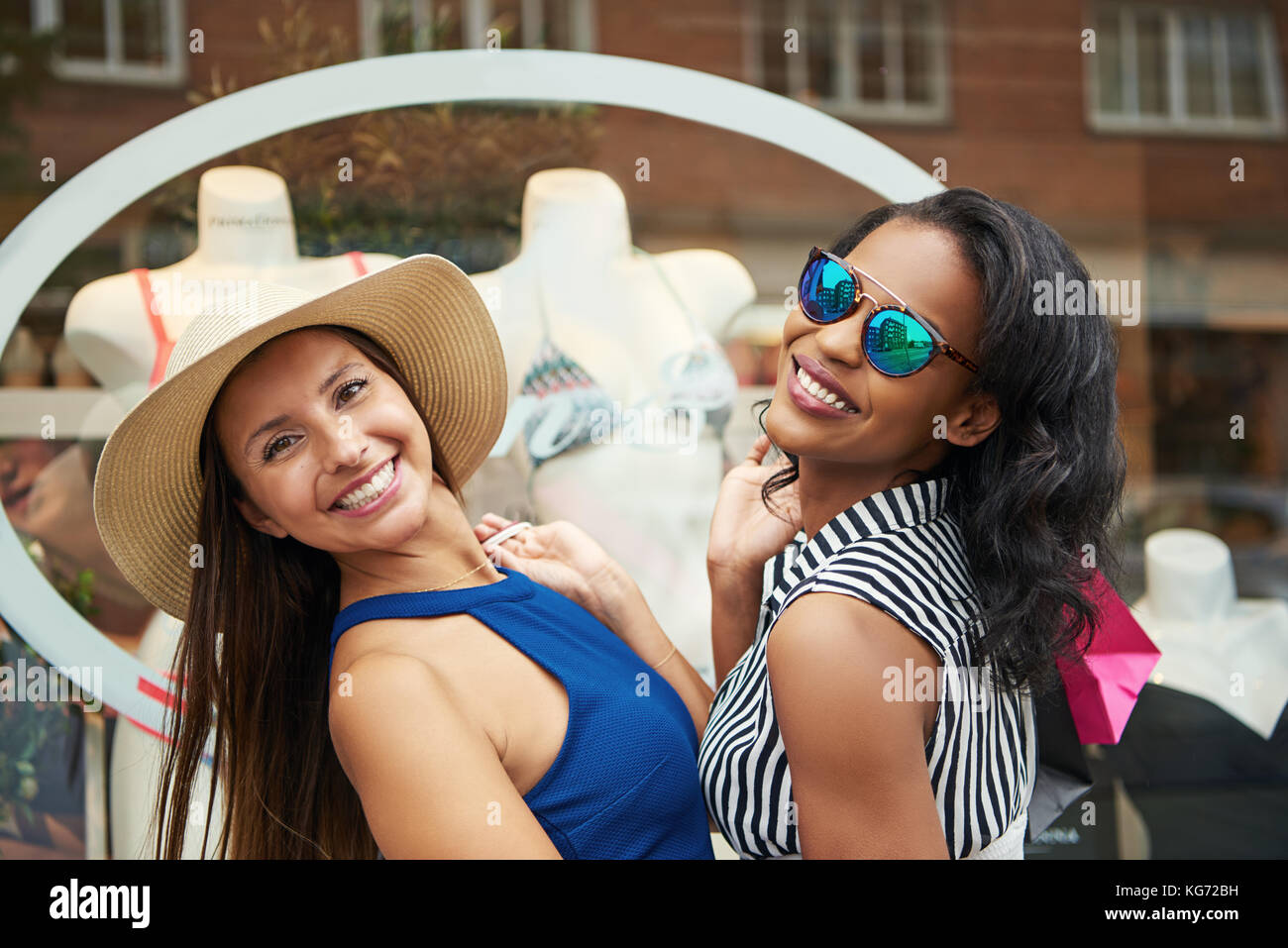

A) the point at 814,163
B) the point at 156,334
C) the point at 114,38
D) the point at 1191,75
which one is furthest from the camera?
the point at 1191,75

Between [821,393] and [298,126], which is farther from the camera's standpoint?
[298,126]

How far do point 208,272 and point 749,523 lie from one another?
1.06m

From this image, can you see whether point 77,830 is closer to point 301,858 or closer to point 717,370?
point 301,858

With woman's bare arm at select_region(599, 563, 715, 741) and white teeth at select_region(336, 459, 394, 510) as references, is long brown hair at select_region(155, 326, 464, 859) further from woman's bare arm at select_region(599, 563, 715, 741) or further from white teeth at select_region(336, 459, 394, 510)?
woman's bare arm at select_region(599, 563, 715, 741)

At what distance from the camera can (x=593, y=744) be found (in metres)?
1.21

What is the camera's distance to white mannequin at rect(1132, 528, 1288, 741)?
2.25 m

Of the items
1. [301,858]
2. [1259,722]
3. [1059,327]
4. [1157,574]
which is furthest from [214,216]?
[1259,722]

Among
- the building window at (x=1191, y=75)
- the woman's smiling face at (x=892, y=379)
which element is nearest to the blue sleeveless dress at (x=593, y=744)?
the woman's smiling face at (x=892, y=379)

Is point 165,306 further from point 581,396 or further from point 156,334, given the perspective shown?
point 581,396

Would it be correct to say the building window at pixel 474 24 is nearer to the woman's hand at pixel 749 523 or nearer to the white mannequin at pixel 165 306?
the white mannequin at pixel 165 306

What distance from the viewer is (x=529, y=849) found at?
1.06 meters

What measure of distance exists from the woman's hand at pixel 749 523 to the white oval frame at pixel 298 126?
672mm

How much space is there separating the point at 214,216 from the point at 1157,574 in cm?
204

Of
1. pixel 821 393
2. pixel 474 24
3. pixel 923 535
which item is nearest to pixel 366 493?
Result: pixel 821 393
